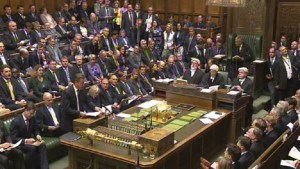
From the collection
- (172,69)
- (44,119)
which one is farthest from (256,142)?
(172,69)

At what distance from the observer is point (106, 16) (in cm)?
1285

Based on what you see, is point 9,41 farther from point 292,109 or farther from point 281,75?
point 292,109

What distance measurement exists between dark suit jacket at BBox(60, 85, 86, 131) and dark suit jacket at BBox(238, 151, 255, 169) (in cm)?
305

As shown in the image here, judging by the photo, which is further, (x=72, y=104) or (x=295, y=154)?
(x=72, y=104)

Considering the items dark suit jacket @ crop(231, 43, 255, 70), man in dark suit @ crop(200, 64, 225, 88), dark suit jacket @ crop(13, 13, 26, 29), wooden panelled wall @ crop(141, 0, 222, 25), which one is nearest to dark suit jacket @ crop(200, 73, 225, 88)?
man in dark suit @ crop(200, 64, 225, 88)

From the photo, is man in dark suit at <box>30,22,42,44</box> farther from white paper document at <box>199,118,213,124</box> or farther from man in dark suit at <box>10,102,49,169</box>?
white paper document at <box>199,118,213,124</box>

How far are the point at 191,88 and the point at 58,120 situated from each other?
2.38m

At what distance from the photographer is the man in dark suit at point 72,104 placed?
23.6 ft

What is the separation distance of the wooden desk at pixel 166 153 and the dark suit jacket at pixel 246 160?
0.94 metres

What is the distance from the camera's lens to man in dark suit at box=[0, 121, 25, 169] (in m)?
5.86

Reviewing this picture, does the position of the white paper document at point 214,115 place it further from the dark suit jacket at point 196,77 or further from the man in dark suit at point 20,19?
the man in dark suit at point 20,19

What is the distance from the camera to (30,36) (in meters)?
10.6

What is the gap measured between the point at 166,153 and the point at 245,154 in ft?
3.28

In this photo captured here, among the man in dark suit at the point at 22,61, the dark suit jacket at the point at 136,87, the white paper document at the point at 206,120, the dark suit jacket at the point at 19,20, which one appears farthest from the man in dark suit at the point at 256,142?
the dark suit jacket at the point at 19,20
